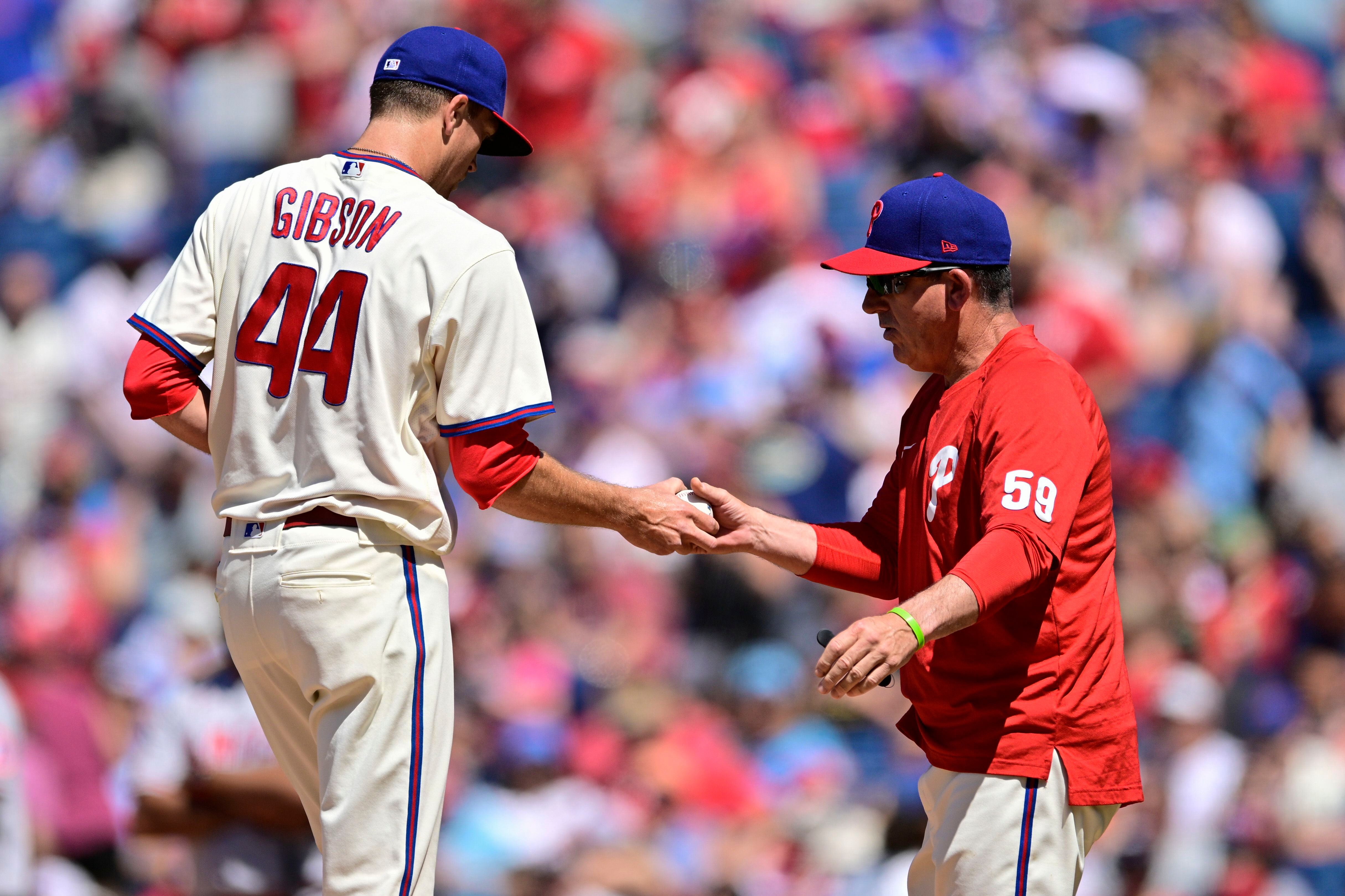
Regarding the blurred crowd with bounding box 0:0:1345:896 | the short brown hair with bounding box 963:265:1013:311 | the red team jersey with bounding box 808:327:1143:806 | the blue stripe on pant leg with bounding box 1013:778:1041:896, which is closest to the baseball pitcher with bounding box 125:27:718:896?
the red team jersey with bounding box 808:327:1143:806

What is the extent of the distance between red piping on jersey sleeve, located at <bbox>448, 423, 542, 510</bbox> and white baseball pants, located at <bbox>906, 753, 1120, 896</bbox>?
1.21 meters

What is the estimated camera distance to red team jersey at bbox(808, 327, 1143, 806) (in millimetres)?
3115

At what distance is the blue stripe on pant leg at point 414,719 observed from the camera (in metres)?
3.12

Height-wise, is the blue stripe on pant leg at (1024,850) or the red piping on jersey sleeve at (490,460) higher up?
the red piping on jersey sleeve at (490,460)

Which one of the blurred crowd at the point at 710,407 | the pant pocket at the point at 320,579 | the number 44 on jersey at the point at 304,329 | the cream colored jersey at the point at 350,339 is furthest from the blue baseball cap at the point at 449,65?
the blurred crowd at the point at 710,407

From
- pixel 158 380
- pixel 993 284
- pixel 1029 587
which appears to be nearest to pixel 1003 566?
pixel 1029 587

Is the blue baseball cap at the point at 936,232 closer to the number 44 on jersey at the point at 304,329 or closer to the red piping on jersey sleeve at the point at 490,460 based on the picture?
the red piping on jersey sleeve at the point at 490,460

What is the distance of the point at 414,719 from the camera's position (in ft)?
10.3

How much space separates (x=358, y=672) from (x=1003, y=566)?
1363 mm

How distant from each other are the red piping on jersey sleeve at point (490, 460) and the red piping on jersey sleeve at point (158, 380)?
62 cm

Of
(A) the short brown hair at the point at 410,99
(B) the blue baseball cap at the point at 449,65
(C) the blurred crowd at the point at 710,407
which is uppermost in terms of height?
(B) the blue baseball cap at the point at 449,65

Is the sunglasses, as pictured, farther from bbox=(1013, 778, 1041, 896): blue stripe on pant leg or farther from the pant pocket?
the pant pocket

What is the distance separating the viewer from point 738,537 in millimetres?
3896

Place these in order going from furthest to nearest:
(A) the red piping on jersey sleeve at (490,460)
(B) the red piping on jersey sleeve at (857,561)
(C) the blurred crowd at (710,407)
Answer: (C) the blurred crowd at (710,407) < (B) the red piping on jersey sleeve at (857,561) < (A) the red piping on jersey sleeve at (490,460)
